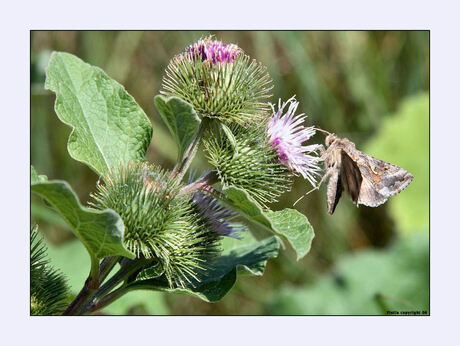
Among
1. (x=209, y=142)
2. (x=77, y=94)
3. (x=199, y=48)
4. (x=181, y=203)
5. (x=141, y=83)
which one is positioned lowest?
(x=181, y=203)

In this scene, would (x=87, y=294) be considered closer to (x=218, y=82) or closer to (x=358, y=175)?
(x=218, y=82)

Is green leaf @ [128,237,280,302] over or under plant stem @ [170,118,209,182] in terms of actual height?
under

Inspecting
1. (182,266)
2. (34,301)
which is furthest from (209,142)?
(34,301)

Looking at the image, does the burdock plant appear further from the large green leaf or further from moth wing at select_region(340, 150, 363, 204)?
the large green leaf

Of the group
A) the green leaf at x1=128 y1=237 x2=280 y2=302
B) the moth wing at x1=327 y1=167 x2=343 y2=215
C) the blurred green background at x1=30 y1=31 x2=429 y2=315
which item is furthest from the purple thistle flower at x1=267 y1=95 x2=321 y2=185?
the blurred green background at x1=30 y1=31 x2=429 y2=315

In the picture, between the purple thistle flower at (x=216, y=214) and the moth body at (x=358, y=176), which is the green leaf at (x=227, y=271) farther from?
the moth body at (x=358, y=176)

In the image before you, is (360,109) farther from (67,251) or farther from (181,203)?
(181,203)
